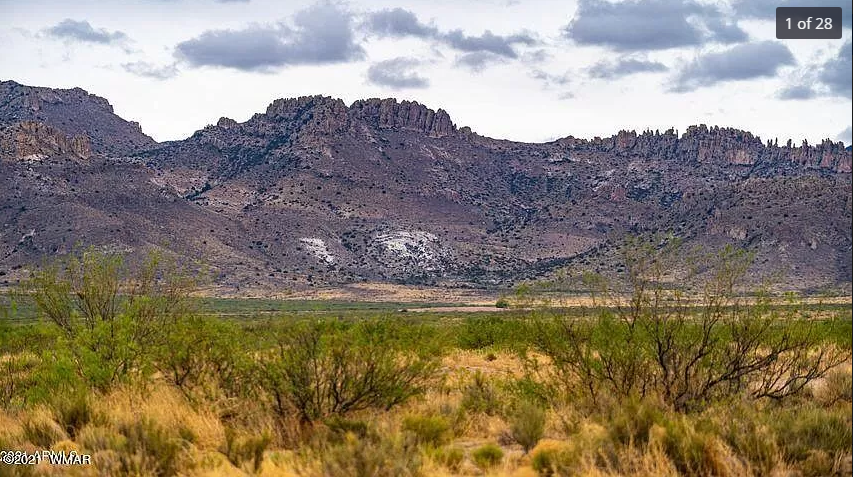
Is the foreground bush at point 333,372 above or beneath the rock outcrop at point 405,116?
beneath

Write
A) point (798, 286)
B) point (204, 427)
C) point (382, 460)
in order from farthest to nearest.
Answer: point (798, 286) < point (204, 427) < point (382, 460)

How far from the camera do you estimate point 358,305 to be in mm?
92125

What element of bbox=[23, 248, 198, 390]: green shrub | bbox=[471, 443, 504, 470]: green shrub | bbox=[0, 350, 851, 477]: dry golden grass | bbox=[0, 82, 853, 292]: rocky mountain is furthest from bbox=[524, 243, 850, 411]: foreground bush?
bbox=[0, 82, 853, 292]: rocky mountain

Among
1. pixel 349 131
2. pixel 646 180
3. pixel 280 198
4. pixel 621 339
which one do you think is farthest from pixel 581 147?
pixel 621 339

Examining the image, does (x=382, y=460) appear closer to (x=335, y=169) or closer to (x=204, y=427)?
(x=204, y=427)

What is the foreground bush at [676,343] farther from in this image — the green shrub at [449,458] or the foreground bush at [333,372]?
the green shrub at [449,458]

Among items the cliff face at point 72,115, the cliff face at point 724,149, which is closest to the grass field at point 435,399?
the cliff face at point 72,115

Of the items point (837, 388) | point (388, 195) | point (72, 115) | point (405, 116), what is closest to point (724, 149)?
point (405, 116)

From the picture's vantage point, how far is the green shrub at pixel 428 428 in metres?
10.4

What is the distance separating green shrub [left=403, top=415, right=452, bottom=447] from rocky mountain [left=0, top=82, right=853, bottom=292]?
2403 inches

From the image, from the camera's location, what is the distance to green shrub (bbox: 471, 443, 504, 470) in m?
9.57

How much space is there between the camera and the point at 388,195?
145875 mm

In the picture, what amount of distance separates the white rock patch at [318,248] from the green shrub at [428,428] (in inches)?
4342

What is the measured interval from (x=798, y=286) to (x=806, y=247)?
12.2 meters
